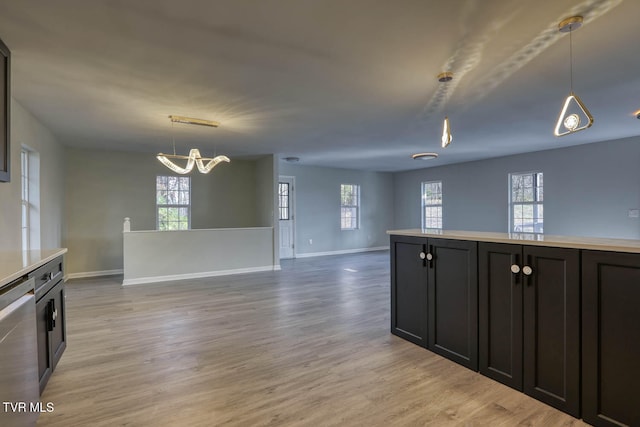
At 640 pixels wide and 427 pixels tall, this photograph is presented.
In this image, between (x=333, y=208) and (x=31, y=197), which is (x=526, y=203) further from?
(x=31, y=197)

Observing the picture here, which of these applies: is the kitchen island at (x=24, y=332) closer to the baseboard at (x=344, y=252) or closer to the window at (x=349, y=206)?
the baseboard at (x=344, y=252)

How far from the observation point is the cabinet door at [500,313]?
2203mm

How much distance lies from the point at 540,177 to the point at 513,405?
6238 mm

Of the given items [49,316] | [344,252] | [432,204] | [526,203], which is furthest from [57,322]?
[432,204]

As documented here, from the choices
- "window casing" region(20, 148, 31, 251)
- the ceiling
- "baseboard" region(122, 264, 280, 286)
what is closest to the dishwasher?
the ceiling

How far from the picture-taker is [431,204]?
9.41 meters

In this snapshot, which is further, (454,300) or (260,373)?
(454,300)

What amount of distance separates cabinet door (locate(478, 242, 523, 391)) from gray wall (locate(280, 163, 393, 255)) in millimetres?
6555

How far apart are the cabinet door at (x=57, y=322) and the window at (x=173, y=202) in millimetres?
4598

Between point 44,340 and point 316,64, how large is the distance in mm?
2754

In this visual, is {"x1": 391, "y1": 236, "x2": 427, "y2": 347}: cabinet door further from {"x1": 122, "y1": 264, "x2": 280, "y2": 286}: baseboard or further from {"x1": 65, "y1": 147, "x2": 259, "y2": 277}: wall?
{"x1": 65, "y1": 147, "x2": 259, "y2": 277}: wall

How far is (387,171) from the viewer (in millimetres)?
10180

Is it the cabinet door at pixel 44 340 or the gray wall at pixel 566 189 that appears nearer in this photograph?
the cabinet door at pixel 44 340

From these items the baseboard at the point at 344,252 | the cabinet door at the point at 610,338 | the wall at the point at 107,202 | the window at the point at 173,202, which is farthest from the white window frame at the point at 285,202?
the cabinet door at the point at 610,338
